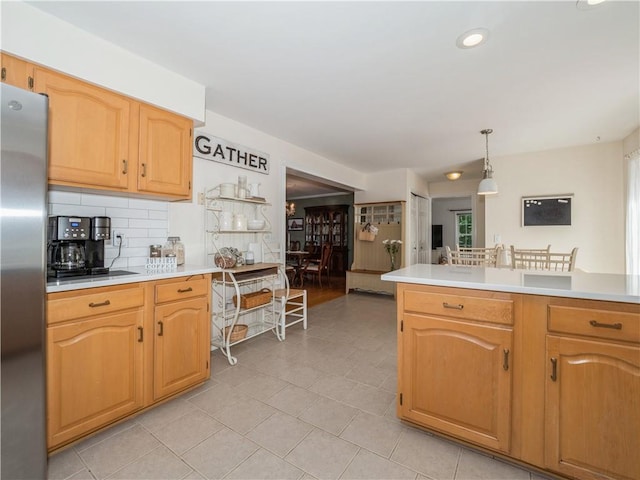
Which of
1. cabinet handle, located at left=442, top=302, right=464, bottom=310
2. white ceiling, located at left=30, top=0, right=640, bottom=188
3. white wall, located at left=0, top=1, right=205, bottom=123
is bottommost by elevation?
cabinet handle, located at left=442, top=302, right=464, bottom=310

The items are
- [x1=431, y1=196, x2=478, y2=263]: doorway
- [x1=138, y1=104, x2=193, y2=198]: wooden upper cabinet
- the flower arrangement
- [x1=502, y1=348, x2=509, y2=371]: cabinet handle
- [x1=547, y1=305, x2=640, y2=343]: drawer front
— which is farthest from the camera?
[x1=431, y1=196, x2=478, y2=263]: doorway

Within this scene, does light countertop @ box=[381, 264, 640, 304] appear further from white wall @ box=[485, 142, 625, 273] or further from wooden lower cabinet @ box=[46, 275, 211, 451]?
white wall @ box=[485, 142, 625, 273]

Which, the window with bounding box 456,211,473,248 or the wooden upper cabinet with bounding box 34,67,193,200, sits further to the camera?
the window with bounding box 456,211,473,248

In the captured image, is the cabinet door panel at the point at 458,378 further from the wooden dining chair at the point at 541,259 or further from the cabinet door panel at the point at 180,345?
the wooden dining chair at the point at 541,259

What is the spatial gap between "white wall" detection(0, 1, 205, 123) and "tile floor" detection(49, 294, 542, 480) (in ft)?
7.28

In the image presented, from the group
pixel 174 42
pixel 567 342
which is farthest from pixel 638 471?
pixel 174 42

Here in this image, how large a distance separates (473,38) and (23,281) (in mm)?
2812

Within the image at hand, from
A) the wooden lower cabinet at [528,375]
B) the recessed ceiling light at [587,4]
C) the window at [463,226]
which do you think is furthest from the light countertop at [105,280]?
the window at [463,226]

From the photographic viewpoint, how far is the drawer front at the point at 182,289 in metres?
1.88

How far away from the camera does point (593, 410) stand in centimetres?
122

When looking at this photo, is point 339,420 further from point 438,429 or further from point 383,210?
point 383,210

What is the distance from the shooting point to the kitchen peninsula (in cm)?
117

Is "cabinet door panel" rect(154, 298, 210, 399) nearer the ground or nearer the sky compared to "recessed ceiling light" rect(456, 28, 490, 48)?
nearer the ground

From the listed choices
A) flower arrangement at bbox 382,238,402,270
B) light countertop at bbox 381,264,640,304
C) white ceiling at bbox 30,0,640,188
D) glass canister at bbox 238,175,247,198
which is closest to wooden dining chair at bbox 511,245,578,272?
light countertop at bbox 381,264,640,304
